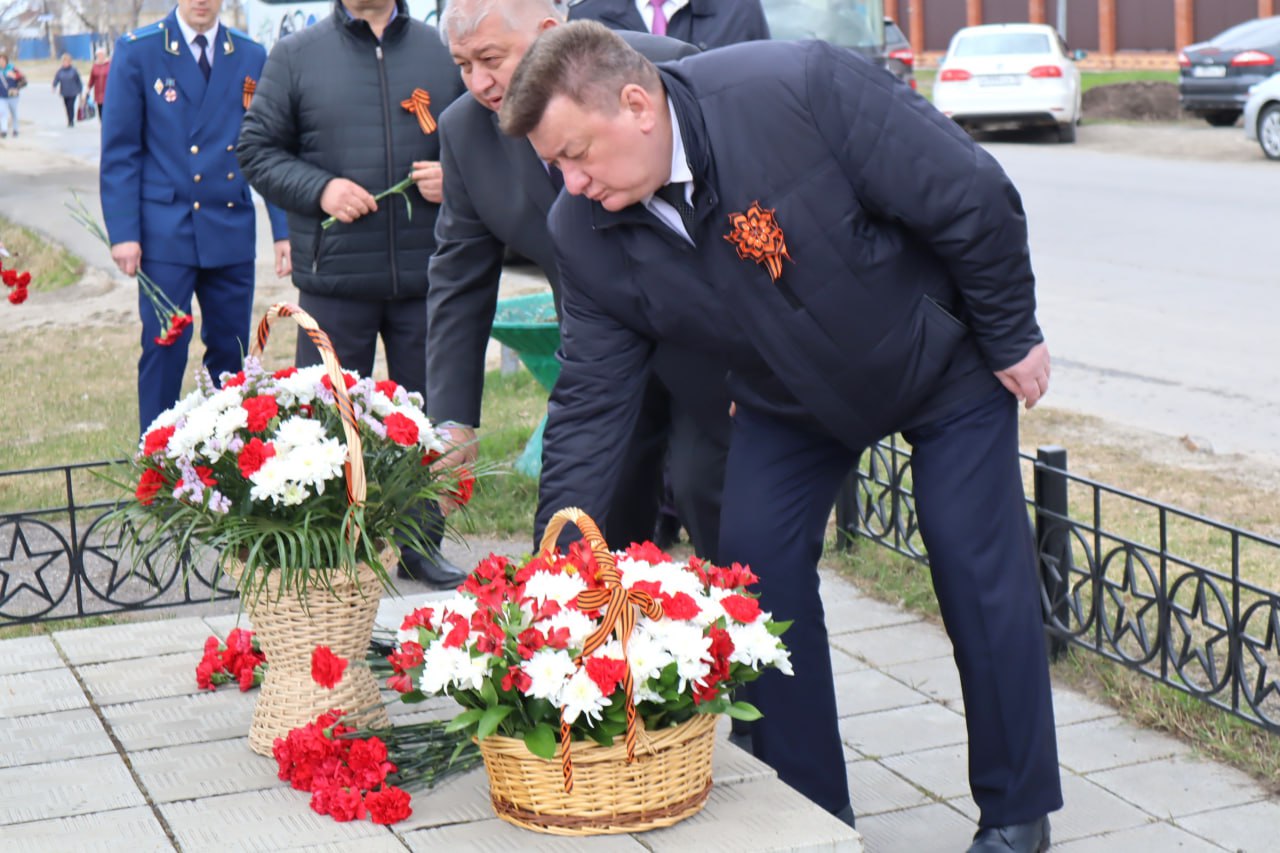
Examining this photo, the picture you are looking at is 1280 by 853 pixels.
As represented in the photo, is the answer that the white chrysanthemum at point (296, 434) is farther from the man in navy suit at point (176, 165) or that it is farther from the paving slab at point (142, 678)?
the man in navy suit at point (176, 165)

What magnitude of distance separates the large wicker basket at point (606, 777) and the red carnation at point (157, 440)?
2.80ft

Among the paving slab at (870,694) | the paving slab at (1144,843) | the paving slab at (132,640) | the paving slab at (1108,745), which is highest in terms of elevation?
the paving slab at (132,640)

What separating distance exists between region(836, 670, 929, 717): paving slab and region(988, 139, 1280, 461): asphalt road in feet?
9.46

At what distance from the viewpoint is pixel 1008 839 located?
10.6 feet

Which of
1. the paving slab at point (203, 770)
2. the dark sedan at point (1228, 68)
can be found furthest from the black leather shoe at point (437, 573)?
the dark sedan at point (1228, 68)

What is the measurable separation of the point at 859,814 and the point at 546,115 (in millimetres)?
1747

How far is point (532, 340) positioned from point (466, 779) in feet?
11.1

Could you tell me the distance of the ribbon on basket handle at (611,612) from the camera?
2.59 meters

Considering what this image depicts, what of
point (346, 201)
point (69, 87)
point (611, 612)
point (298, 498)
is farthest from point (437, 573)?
point (69, 87)

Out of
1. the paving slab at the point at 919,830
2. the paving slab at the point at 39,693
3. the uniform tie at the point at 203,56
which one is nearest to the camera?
the paving slab at the point at 919,830

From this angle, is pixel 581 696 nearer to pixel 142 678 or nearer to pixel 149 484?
pixel 149 484

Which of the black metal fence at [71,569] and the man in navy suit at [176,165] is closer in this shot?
the black metal fence at [71,569]

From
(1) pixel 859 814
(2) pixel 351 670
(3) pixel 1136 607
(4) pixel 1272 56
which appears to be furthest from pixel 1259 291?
(4) pixel 1272 56

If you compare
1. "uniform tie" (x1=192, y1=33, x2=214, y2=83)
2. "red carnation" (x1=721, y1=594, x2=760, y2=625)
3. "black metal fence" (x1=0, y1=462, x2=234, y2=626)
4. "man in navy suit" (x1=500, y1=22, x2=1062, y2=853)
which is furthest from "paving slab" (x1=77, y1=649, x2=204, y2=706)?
"uniform tie" (x1=192, y1=33, x2=214, y2=83)
